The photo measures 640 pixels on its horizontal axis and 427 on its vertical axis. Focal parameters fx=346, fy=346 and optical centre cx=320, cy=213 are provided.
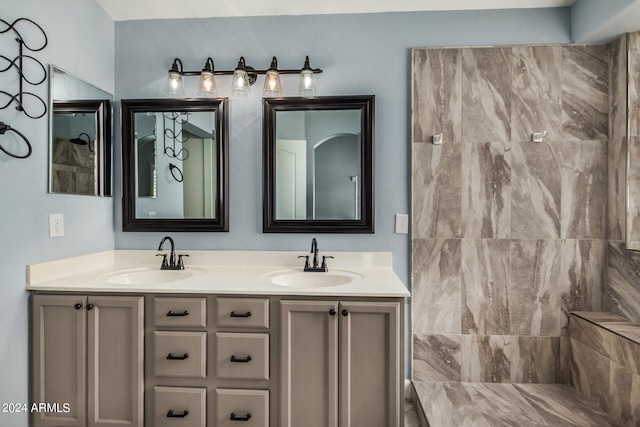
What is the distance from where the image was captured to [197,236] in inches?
88.3

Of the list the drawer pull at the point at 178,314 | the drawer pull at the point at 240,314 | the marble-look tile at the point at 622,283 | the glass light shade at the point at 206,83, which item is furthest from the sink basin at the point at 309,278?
the marble-look tile at the point at 622,283

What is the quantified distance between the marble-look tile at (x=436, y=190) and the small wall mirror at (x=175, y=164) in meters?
1.21

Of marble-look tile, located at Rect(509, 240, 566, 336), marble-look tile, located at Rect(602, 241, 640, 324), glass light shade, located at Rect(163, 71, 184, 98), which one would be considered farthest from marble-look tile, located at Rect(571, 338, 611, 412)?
glass light shade, located at Rect(163, 71, 184, 98)

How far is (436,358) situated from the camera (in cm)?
213

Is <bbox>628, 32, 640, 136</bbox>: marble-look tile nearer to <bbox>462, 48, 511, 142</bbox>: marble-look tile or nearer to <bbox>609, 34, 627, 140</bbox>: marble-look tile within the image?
<bbox>609, 34, 627, 140</bbox>: marble-look tile

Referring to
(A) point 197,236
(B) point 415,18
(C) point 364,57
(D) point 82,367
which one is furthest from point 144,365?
(B) point 415,18

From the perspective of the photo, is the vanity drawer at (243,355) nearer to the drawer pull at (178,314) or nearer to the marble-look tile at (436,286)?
the drawer pull at (178,314)

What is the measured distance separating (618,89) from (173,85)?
2603mm

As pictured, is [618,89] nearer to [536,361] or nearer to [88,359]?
[536,361]

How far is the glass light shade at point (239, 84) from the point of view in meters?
2.04

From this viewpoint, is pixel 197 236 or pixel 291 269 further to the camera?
pixel 197 236

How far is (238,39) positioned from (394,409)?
2.28 m

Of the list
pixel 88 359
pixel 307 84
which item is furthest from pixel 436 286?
pixel 88 359

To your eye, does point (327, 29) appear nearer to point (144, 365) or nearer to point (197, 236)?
point (197, 236)
